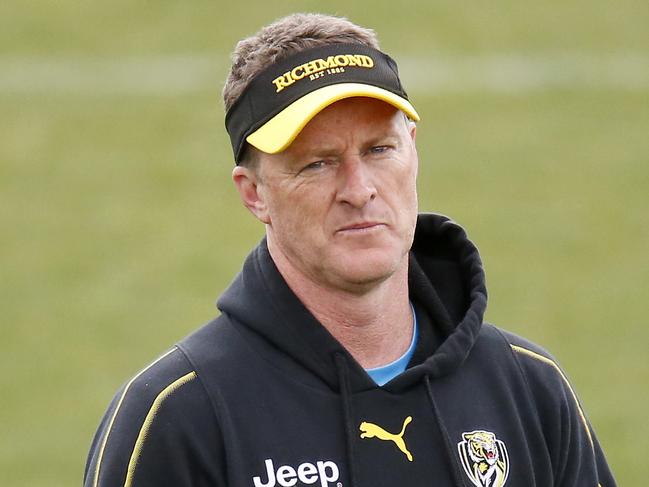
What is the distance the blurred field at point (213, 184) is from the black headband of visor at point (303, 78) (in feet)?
19.2

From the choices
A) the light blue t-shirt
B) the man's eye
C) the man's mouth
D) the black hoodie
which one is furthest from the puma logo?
the man's eye

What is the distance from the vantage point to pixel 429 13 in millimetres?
15633

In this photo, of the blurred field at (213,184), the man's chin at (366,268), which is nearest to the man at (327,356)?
the man's chin at (366,268)

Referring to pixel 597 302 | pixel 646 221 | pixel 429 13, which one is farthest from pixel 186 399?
pixel 429 13

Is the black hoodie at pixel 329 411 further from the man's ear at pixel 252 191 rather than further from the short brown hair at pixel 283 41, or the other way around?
the short brown hair at pixel 283 41

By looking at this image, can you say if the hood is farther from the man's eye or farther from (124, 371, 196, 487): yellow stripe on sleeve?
the man's eye

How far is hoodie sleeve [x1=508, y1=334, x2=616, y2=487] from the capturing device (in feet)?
12.1

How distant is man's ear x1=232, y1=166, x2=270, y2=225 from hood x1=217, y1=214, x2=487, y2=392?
0.11m

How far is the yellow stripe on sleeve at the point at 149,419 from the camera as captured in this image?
3322 millimetres

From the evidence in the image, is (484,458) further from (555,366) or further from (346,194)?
(346,194)

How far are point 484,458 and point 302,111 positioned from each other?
901mm

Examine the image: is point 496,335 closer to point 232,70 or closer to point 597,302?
point 232,70

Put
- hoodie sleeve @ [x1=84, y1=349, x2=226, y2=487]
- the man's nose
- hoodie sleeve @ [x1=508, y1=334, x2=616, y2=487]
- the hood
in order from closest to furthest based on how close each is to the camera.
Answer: hoodie sleeve @ [x1=84, y1=349, x2=226, y2=487], the man's nose, the hood, hoodie sleeve @ [x1=508, y1=334, x2=616, y2=487]

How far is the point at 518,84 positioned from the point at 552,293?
3616 millimetres
